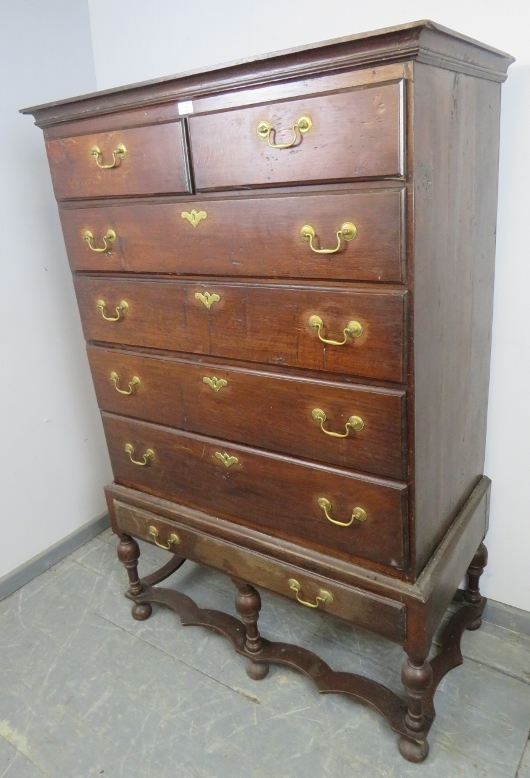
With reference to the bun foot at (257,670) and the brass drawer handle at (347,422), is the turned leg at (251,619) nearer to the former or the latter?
the bun foot at (257,670)

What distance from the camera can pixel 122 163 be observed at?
1318mm

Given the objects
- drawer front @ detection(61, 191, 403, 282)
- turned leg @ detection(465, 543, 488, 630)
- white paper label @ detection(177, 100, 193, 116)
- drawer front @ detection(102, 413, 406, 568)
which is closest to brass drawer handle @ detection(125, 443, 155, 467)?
drawer front @ detection(102, 413, 406, 568)

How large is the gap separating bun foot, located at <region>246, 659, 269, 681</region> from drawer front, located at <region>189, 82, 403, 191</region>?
1.25 metres

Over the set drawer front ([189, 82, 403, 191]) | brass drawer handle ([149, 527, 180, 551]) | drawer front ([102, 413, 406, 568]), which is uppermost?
drawer front ([189, 82, 403, 191])

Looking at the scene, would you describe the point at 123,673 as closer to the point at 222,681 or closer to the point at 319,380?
the point at 222,681

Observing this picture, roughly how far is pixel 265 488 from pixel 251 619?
433 mm

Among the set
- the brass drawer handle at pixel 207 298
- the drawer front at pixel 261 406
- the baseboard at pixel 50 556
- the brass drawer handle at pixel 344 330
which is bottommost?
the baseboard at pixel 50 556

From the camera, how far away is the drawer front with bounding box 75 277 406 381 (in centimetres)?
108

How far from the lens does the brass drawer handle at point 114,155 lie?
1.30 m

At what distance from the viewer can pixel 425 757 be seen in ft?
4.45

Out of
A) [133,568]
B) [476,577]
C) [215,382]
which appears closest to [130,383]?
[215,382]

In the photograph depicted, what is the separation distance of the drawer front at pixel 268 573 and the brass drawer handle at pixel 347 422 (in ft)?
1.23

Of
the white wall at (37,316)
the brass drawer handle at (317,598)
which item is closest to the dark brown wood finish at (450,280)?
the brass drawer handle at (317,598)

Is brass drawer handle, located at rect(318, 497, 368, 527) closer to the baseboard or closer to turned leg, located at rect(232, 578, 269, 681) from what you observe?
turned leg, located at rect(232, 578, 269, 681)
